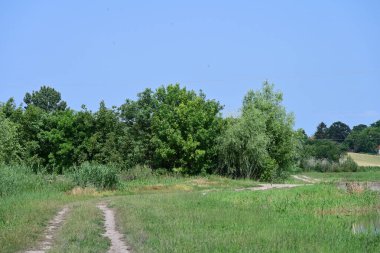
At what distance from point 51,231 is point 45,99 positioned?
294ft

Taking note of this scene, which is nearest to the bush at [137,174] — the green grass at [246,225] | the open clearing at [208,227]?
the green grass at [246,225]

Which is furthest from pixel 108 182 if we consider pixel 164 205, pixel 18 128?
pixel 18 128

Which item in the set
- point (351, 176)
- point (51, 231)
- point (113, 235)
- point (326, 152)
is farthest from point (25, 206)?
point (326, 152)

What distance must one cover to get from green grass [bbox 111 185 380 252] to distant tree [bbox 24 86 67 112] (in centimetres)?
8052

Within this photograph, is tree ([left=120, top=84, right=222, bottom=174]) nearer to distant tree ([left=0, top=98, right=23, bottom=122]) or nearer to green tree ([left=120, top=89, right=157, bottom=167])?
green tree ([left=120, top=89, right=157, bottom=167])

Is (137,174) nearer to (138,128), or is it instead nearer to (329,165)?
(138,128)

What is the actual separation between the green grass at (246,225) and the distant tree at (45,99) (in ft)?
264

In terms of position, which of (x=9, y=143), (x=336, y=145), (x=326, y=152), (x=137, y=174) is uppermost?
(x=336, y=145)

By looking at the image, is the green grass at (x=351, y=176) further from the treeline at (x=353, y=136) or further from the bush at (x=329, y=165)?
the treeline at (x=353, y=136)

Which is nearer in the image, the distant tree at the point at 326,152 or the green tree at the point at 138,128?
the green tree at the point at 138,128

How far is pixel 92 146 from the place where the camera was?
5588cm

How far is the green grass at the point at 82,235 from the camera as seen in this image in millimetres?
12234

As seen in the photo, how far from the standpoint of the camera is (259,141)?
172ft

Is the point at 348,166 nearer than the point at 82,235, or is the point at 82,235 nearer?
the point at 82,235
